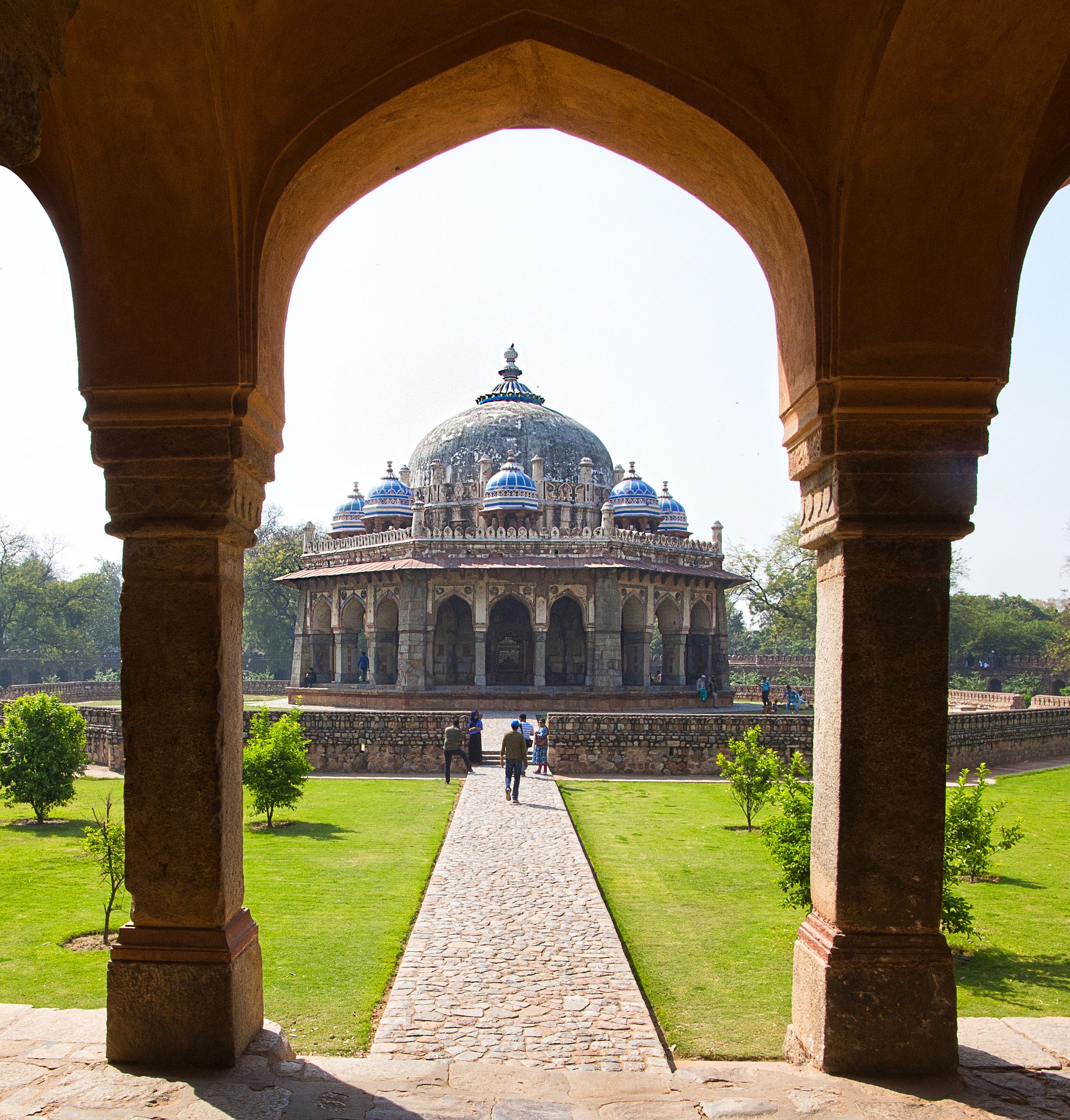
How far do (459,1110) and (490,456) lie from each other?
28596 mm

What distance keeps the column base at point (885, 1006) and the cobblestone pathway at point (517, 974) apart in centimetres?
88

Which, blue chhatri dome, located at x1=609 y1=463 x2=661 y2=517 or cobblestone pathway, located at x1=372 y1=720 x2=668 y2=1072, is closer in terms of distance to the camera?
cobblestone pathway, located at x1=372 y1=720 x2=668 y2=1072

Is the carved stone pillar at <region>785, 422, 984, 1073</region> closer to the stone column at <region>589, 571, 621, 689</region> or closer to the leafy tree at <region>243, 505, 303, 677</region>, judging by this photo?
the stone column at <region>589, 571, 621, 689</region>

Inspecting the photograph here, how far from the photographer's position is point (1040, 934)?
7.79m

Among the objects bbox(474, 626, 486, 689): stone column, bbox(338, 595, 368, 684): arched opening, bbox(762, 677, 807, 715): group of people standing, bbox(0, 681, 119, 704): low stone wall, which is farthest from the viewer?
bbox(0, 681, 119, 704): low stone wall

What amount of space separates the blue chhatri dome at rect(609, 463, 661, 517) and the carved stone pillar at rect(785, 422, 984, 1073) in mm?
25598

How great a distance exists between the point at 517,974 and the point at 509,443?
26626 mm

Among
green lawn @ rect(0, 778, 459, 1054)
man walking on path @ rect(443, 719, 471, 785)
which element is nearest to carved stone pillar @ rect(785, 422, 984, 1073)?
green lawn @ rect(0, 778, 459, 1054)

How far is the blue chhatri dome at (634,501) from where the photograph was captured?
29797 mm

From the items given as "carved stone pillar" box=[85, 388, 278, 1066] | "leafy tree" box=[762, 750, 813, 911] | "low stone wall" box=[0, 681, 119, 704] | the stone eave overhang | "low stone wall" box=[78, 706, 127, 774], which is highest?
the stone eave overhang

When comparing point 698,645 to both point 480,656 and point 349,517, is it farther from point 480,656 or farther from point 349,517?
point 349,517

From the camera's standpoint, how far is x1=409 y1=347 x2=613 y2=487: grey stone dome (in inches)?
1244

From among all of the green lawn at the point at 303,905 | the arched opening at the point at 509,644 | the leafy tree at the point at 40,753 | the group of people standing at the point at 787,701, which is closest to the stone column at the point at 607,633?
the arched opening at the point at 509,644

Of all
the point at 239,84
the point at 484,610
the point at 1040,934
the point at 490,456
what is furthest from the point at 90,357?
the point at 490,456
